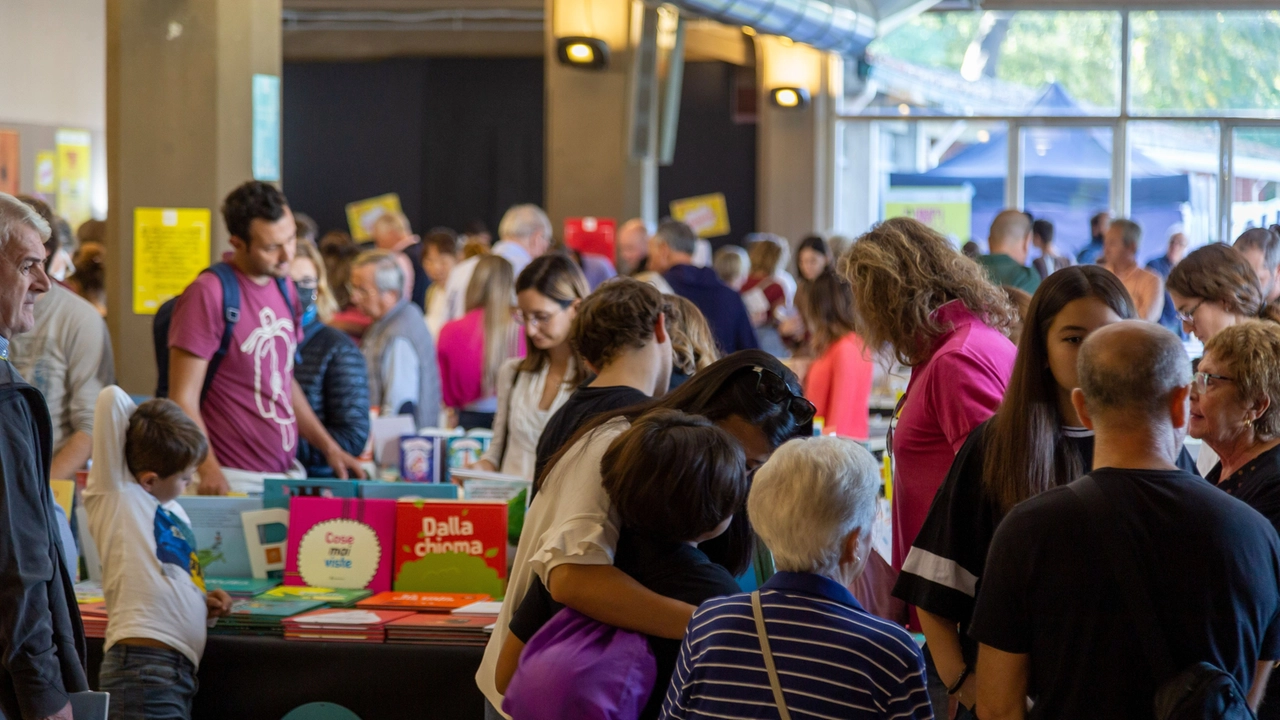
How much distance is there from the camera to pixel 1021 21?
1305 centimetres

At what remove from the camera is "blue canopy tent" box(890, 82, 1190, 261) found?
42.0ft

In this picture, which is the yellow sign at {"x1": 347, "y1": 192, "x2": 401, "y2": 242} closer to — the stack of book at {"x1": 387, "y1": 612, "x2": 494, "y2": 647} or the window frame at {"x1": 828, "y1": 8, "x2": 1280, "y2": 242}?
the window frame at {"x1": 828, "y1": 8, "x2": 1280, "y2": 242}

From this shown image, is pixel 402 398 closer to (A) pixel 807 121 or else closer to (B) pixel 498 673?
(B) pixel 498 673

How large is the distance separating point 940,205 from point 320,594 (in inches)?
436

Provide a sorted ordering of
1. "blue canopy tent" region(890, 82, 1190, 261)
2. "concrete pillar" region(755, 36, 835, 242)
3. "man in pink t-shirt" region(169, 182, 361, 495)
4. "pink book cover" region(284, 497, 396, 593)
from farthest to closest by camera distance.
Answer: "concrete pillar" region(755, 36, 835, 242) < "blue canopy tent" region(890, 82, 1190, 261) < "man in pink t-shirt" region(169, 182, 361, 495) < "pink book cover" region(284, 497, 396, 593)

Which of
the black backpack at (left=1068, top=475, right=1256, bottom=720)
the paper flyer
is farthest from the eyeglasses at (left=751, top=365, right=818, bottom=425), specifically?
the paper flyer

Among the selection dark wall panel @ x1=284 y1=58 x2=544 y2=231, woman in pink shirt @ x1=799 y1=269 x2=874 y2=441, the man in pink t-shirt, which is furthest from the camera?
dark wall panel @ x1=284 y1=58 x2=544 y2=231

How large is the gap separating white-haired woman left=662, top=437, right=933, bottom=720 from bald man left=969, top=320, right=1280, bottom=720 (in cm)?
20

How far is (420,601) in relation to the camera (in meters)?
3.36

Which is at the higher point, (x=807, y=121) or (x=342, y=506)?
(x=807, y=121)

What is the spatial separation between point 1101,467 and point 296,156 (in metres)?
15.1

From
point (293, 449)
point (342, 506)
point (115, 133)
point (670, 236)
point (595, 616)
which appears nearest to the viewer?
point (595, 616)

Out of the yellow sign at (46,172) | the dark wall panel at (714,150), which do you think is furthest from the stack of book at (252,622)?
the dark wall panel at (714,150)

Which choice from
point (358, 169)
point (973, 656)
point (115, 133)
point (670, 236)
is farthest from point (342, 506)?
point (358, 169)
